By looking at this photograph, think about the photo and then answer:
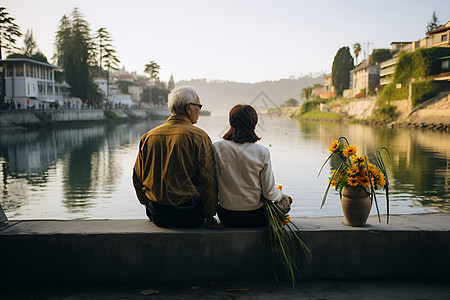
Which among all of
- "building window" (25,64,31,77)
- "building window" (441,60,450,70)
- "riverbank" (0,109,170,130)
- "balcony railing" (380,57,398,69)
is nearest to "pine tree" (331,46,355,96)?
"balcony railing" (380,57,398,69)

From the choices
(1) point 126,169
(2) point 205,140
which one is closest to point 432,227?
(2) point 205,140

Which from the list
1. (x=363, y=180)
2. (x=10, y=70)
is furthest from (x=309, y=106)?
(x=363, y=180)

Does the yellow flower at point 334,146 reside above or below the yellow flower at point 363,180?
above

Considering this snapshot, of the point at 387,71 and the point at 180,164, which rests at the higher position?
the point at 387,71

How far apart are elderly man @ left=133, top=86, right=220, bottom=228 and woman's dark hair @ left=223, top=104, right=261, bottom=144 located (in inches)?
10.4

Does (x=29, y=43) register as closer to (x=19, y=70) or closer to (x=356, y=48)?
(x=19, y=70)

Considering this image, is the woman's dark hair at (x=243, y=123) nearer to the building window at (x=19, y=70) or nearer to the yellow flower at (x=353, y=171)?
the yellow flower at (x=353, y=171)

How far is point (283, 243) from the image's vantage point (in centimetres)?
389

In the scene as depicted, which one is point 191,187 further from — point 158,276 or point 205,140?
point 158,276

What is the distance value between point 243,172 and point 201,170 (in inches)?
14.9

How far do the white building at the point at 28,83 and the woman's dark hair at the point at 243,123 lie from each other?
57508 mm

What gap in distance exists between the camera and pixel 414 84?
61062 millimetres

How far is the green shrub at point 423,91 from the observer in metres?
59.9

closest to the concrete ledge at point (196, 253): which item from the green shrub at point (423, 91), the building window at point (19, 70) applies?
the green shrub at point (423, 91)
